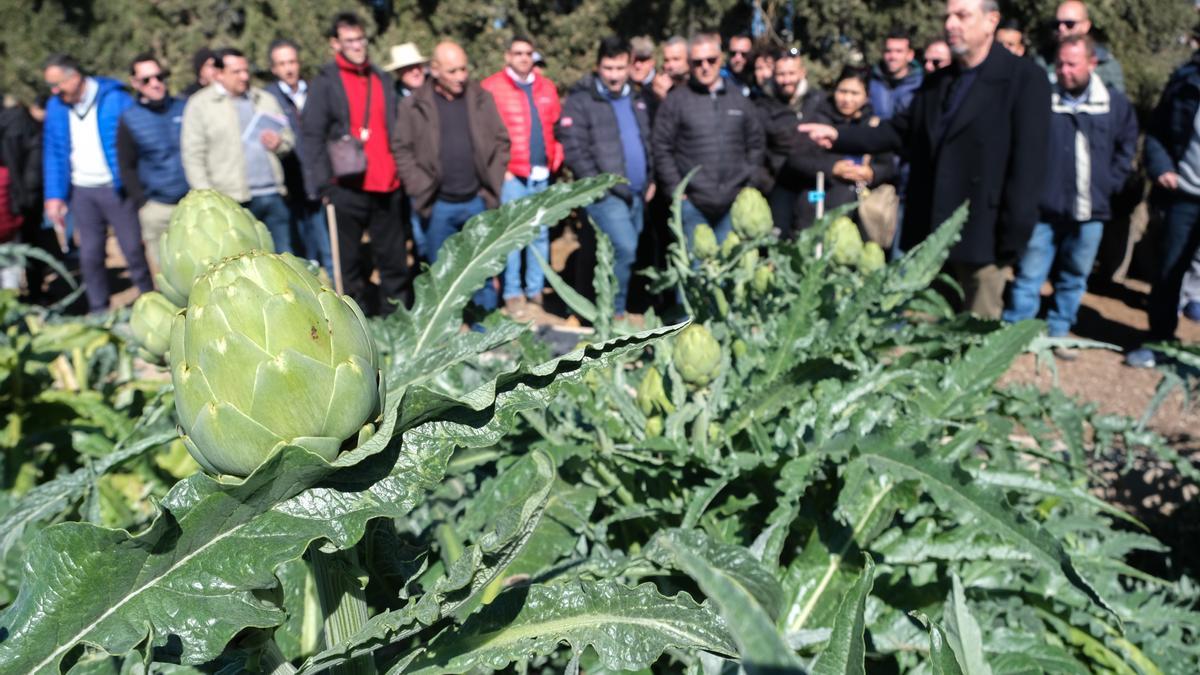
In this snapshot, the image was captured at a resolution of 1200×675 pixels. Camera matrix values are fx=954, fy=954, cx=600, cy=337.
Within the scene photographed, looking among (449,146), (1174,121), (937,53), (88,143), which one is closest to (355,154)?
(449,146)

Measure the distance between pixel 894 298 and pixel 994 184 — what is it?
65.9 inches

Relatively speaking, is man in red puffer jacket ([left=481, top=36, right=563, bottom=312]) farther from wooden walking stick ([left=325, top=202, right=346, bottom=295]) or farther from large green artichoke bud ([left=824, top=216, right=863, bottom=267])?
large green artichoke bud ([left=824, top=216, right=863, bottom=267])

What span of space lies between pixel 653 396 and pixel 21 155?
5.07m

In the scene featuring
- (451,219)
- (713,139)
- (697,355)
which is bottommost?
(451,219)

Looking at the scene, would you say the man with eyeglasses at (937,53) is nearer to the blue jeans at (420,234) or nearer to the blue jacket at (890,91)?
the blue jacket at (890,91)

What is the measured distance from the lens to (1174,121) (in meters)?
3.82

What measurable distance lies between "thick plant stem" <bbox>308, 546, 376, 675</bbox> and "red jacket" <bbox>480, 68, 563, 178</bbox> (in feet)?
12.5

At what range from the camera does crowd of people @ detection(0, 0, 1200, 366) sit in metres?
3.62

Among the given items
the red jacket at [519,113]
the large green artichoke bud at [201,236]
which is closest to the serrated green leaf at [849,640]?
the large green artichoke bud at [201,236]

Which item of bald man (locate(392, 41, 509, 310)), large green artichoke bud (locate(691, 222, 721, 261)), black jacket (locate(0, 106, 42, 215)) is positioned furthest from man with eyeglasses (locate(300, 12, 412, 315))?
large green artichoke bud (locate(691, 222, 721, 261))

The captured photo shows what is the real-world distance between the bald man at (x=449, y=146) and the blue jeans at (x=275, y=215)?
60 centimetres

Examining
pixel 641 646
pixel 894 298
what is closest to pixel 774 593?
pixel 641 646

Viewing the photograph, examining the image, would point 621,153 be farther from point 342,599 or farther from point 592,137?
point 342,599

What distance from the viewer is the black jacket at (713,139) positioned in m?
4.00
